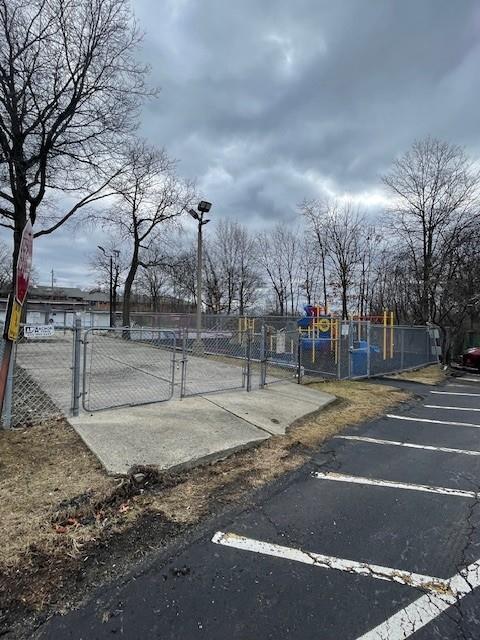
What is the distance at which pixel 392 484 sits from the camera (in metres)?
4.15

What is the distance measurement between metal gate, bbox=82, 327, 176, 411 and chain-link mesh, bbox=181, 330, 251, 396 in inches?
20.4

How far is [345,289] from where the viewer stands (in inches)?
1316

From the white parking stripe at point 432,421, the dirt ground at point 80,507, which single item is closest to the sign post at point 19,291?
the dirt ground at point 80,507

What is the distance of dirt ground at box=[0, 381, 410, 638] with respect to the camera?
96.6 inches

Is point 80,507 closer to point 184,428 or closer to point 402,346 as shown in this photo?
point 184,428

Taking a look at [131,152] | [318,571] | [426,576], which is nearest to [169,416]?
[318,571]

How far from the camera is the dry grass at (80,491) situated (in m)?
2.89

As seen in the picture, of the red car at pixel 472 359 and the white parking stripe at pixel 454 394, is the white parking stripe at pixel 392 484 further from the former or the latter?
the red car at pixel 472 359

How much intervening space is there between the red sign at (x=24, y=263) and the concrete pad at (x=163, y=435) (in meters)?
1.86

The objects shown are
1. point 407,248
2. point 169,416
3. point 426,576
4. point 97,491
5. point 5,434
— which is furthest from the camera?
point 407,248

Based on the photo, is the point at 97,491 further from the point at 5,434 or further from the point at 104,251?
the point at 104,251

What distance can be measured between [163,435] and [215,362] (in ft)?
27.3

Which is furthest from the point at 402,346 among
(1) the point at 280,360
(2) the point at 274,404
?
(2) the point at 274,404

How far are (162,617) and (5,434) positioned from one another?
11.7 feet
